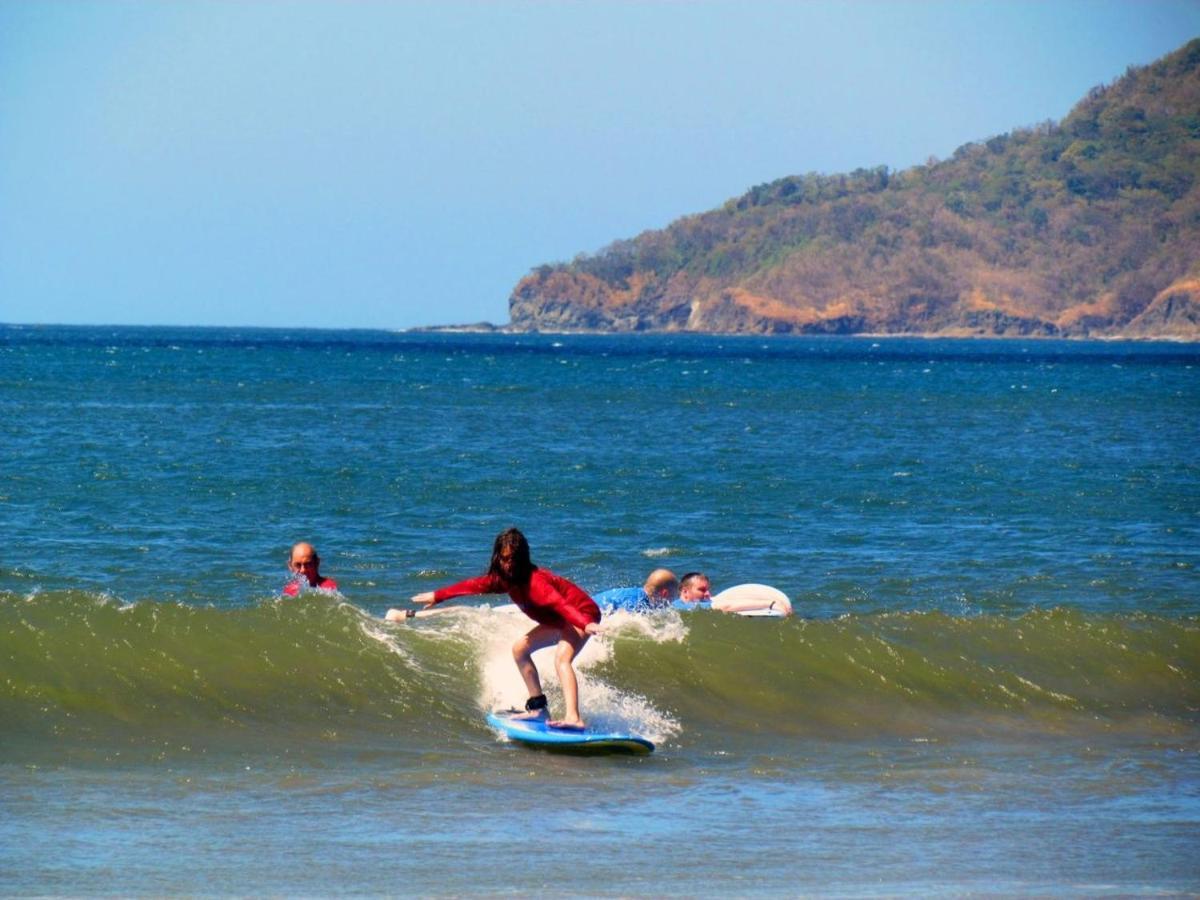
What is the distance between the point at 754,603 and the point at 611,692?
3169 mm

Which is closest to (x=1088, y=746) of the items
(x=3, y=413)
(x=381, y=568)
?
(x=381, y=568)

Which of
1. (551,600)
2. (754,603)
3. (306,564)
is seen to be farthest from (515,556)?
(754,603)

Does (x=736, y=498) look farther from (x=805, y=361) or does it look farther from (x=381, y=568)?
(x=805, y=361)

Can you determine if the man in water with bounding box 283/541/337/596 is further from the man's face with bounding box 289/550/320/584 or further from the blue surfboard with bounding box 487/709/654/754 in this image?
the blue surfboard with bounding box 487/709/654/754

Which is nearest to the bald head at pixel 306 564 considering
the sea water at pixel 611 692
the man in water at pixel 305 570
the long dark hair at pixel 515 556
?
the man in water at pixel 305 570

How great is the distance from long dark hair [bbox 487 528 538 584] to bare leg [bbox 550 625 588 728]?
0.51m

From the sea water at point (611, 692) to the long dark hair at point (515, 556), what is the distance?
4.00 ft

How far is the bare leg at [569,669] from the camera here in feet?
35.7

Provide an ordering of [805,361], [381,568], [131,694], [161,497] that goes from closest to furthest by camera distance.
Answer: [131,694] → [381,568] → [161,497] → [805,361]

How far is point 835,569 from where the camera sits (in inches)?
771

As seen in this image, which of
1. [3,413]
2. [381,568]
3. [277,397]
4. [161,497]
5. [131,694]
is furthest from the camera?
[277,397]

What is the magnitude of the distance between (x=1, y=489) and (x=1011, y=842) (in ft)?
71.3

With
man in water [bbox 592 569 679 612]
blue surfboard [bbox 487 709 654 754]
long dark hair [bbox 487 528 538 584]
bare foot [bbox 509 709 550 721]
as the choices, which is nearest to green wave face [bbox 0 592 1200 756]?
man in water [bbox 592 569 679 612]

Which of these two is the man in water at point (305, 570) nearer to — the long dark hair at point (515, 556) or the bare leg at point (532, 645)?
the bare leg at point (532, 645)
